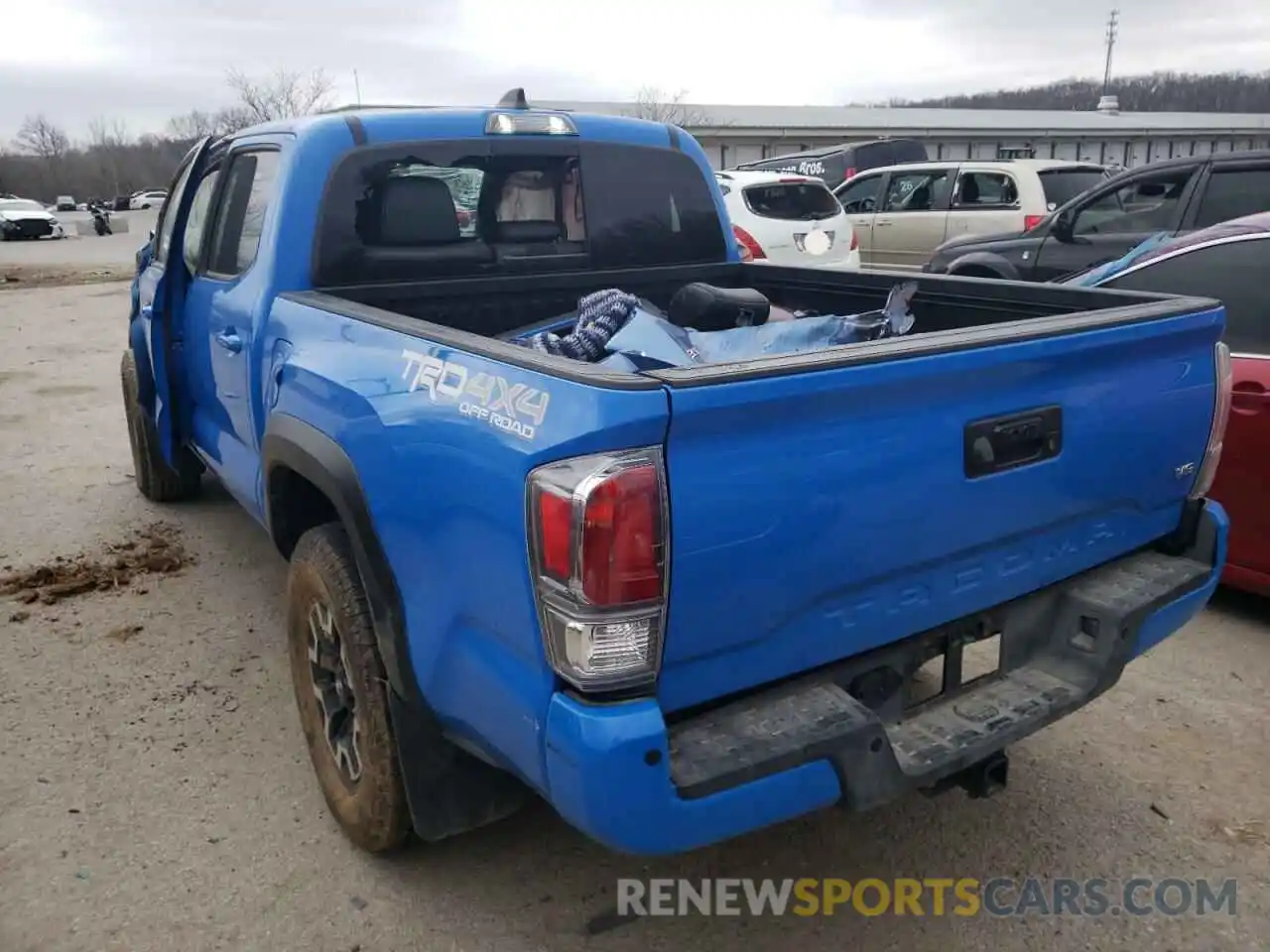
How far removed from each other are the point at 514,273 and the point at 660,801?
252cm

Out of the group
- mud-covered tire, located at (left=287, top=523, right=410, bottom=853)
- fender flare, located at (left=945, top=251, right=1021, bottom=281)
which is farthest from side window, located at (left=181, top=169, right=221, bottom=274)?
fender flare, located at (left=945, top=251, right=1021, bottom=281)

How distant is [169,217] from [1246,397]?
479cm

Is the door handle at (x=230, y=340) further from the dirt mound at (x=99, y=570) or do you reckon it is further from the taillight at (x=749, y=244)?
the taillight at (x=749, y=244)

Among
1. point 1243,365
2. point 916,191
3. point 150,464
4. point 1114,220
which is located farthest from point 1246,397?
point 916,191

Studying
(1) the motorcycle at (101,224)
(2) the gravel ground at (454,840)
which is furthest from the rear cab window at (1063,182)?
(1) the motorcycle at (101,224)

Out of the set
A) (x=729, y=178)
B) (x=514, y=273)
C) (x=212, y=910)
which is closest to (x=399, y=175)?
(x=514, y=273)

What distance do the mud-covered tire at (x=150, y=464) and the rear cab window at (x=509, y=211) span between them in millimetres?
2496

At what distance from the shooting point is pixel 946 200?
44.0 feet

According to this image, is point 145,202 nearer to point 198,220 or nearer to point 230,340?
point 198,220

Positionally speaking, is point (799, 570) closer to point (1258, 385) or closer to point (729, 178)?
point (1258, 385)

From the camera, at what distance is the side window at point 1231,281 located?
4059mm

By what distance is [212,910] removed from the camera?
8.86ft

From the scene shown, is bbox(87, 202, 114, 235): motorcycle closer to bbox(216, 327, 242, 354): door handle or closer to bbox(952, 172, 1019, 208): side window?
bbox(952, 172, 1019, 208): side window

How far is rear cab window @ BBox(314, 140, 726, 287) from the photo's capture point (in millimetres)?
3539
